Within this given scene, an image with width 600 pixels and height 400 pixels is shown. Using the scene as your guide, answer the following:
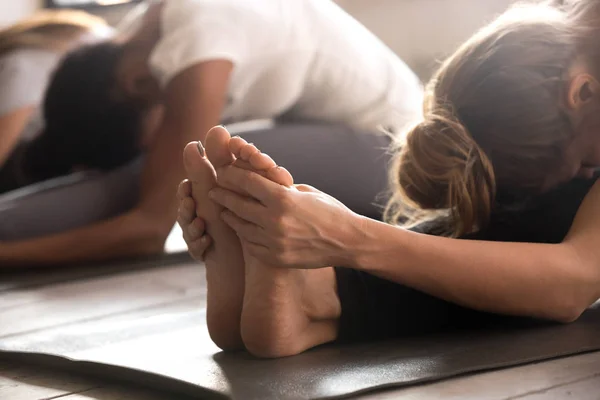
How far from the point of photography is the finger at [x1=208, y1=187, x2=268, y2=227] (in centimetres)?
105

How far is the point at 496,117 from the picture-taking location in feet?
4.07

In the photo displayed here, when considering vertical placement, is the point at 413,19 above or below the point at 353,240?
below

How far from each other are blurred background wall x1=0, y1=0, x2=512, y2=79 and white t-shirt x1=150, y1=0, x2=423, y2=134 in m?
1.83

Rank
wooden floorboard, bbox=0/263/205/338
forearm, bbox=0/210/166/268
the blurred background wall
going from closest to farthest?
wooden floorboard, bbox=0/263/205/338 < forearm, bbox=0/210/166/268 < the blurred background wall

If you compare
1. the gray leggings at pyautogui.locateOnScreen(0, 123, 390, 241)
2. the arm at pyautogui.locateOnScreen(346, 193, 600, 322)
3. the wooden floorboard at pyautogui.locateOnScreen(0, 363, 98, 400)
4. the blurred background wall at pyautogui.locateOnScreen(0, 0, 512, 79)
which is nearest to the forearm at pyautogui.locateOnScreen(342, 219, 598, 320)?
the arm at pyautogui.locateOnScreen(346, 193, 600, 322)

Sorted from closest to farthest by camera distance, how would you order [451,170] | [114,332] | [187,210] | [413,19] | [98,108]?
[187,210], [451,170], [114,332], [98,108], [413,19]

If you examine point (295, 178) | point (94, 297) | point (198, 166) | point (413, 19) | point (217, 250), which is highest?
point (198, 166)

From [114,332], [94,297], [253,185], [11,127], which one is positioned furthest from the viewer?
[11,127]

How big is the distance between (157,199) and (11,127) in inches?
22.0

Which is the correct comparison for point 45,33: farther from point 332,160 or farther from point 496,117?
point 496,117

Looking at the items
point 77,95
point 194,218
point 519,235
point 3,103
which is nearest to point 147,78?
point 77,95

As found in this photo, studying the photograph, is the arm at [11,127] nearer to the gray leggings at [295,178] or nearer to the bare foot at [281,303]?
the gray leggings at [295,178]

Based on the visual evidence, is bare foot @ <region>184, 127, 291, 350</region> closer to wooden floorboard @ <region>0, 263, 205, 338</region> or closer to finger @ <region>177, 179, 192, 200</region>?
finger @ <region>177, 179, 192, 200</region>

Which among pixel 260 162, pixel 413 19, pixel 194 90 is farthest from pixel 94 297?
pixel 413 19
